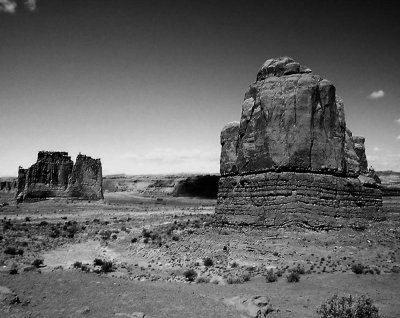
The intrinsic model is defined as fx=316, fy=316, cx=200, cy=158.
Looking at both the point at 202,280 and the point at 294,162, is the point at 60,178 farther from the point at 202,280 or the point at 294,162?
the point at 202,280

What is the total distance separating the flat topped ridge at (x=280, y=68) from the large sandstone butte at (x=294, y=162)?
0.06 metres

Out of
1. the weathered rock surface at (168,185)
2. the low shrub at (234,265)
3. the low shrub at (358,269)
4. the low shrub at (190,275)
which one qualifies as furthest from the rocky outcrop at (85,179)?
the low shrub at (358,269)

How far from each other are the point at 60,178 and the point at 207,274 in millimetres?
49378

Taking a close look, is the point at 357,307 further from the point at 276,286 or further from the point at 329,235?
the point at 329,235

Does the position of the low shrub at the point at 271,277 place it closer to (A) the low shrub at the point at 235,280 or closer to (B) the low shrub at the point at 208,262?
(A) the low shrub at the point at 235,280

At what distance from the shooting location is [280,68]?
19.4 m

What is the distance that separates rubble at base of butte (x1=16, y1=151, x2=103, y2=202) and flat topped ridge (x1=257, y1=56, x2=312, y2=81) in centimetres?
4484

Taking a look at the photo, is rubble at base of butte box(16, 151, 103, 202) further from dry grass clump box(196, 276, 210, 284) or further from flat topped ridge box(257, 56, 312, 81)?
dry grass clump box(196, 276, 210, 284)

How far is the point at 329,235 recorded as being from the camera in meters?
16.1

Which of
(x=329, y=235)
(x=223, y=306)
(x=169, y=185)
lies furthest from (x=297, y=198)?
(x=169, y=185)

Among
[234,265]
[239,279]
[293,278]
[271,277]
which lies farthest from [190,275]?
[293,278]

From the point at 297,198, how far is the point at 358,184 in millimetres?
4583

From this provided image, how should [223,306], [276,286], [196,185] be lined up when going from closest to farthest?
1. [223,306]
2. [276,286]
3. [196,185]

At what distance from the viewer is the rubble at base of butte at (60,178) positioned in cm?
5516
